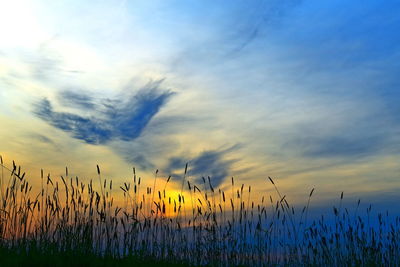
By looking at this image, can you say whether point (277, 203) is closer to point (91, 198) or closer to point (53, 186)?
point (91, 198)

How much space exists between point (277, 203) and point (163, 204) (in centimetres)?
310

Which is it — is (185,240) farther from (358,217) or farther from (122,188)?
(358,217)

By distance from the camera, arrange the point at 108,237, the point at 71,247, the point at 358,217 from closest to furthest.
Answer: the point at 71,247, the point at 108,237, the point at 358,217

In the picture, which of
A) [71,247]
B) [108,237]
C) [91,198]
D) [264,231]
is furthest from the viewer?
[264,231]

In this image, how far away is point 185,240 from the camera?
408 inches

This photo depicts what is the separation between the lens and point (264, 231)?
35.2ft

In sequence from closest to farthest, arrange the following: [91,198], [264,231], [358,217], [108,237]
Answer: [108,237], [91,198], [264,231], [358,217]

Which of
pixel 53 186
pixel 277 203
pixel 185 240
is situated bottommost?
pixel 185 240

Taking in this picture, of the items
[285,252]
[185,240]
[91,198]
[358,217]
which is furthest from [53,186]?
[358,217]

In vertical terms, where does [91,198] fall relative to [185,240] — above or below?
above

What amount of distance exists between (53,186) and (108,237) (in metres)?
2.19

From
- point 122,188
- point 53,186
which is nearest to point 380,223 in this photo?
point 122,188

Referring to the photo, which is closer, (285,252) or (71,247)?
(71,247)

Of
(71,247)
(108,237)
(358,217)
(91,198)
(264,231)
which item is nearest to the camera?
(71,247)
